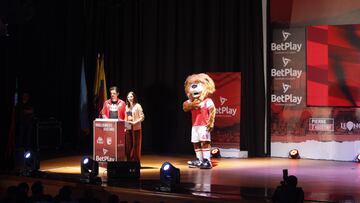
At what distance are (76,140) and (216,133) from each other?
3519mm

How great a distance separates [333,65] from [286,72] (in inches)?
38.0

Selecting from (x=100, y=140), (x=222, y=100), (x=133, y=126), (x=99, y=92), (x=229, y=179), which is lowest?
(x=229, y=179)

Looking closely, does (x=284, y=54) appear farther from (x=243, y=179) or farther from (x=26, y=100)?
(x=26, y=100)

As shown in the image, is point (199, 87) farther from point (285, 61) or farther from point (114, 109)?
point (285, 61)

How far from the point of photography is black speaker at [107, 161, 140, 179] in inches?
372

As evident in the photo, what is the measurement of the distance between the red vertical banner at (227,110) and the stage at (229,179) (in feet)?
1.46

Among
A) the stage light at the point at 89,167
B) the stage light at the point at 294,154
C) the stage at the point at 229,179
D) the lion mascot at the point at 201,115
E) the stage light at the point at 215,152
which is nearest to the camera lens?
the stage at the point at 229,179

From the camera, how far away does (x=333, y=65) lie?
12578mm

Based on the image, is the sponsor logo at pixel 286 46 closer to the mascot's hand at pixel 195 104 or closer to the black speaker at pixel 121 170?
the mascot's hand at pixel 195 104

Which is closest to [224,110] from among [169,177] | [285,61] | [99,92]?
[285,61]

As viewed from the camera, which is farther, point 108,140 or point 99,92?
point 99,92

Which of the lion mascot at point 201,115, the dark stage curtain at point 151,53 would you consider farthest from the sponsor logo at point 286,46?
the lion mascot at point 201,115

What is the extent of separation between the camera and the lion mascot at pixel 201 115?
11.0m

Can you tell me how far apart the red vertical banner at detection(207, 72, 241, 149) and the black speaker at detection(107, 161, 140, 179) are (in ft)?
12.3
